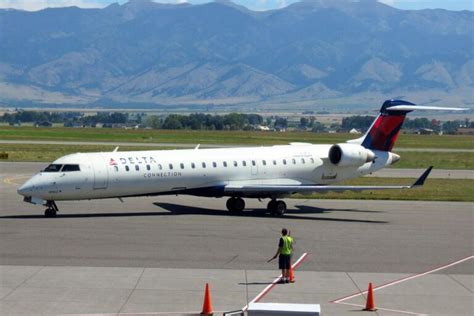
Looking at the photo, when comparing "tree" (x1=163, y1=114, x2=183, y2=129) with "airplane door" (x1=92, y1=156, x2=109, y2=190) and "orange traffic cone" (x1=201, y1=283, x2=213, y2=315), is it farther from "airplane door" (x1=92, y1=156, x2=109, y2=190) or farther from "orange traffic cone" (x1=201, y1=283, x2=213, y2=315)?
"orange traffic cone" (x1=201, y1=283, x2=213, y2=315)

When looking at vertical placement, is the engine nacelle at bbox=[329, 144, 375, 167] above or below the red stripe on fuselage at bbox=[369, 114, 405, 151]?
below

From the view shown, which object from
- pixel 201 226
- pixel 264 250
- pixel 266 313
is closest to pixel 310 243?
pixel 264 250

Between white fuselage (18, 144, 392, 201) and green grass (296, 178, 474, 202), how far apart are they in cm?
345

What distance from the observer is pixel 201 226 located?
31000 millimetres

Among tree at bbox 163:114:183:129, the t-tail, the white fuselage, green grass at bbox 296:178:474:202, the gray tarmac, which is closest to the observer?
the gray tarmac

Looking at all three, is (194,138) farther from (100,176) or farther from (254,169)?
(100,176)

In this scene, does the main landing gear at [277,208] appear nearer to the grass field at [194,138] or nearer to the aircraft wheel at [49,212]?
the aircraft wheel at [49,212]

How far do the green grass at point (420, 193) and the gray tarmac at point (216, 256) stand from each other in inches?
163

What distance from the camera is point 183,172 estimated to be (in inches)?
1361

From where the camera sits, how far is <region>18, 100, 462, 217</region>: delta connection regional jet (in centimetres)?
3228

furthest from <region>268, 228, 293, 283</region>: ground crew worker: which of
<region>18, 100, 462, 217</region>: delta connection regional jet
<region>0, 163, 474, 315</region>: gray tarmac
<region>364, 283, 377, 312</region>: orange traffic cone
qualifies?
<region>18, 100, 462, 217</region>: delta connection regional jet

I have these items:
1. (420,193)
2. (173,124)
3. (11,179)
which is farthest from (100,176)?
(173,124)

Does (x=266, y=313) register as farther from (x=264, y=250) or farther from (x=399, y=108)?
(x=399, y=108)

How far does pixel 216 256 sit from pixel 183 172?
32.8 feet
